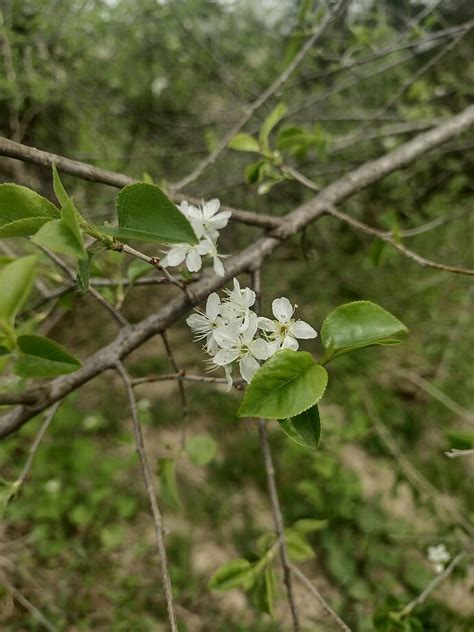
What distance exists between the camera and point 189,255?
1.90 ft

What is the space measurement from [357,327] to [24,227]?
0.34m

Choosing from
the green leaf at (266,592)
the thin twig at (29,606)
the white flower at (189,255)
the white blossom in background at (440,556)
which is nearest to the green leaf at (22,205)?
the white flower at (189,255)

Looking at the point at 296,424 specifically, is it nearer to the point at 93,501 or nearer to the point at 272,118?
the point at 272,118

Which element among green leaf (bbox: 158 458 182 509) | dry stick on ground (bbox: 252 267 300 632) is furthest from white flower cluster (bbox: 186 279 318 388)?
green leaf (bbox: 158 458 182 509)

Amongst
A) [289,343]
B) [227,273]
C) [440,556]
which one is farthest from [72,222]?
[440,556]

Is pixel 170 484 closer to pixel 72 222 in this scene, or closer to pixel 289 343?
pixel 289 343

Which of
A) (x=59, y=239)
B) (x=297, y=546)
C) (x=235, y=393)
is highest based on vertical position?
(x=59, y=239)

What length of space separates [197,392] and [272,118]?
1940mm

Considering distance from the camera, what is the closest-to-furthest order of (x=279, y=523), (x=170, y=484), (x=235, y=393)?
(x=279, y=523)
(x=170, y=484)
(x=235, y=393)

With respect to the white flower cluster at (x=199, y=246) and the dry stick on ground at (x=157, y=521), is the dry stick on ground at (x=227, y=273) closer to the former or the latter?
the dry stick on ground at (x=157, y=521)

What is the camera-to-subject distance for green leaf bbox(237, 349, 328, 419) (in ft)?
1.58

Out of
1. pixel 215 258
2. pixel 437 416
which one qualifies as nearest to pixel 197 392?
pixel 437 416

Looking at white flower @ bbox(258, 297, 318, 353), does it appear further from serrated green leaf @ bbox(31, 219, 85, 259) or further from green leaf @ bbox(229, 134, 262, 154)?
green leaf @ bbox(229, 134, 262, 154)

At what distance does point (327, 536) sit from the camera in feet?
7.20
